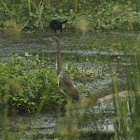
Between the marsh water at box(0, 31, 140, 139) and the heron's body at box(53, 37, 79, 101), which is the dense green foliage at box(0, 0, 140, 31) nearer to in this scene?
the marsh water at box(0, 31, 140, 139)

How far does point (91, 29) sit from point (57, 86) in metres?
4.79

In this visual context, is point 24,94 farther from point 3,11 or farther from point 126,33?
point 3,11

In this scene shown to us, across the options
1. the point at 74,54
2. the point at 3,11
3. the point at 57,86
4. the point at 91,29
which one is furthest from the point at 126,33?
the point at 57,86

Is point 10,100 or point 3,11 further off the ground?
point 3,11

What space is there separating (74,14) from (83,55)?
2.66 m

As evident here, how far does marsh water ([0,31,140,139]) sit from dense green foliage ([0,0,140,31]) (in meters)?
0.41

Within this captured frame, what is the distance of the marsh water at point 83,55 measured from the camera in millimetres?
4750

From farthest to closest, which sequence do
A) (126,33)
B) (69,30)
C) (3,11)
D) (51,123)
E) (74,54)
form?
(3,11) < (69,30) < (126,33) < (74,54) < (51,123)

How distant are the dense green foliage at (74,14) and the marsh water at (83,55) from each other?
0.41 m

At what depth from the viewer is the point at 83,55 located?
7.90 m

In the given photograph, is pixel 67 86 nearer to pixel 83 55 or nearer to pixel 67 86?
pixel 67 86

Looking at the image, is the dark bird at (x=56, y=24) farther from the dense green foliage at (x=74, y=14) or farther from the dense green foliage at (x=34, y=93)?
the dense green foliage at (x=34, y=93)

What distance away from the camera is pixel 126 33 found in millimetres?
9266

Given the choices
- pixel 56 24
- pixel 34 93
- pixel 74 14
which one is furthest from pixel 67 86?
pixel 74 14
